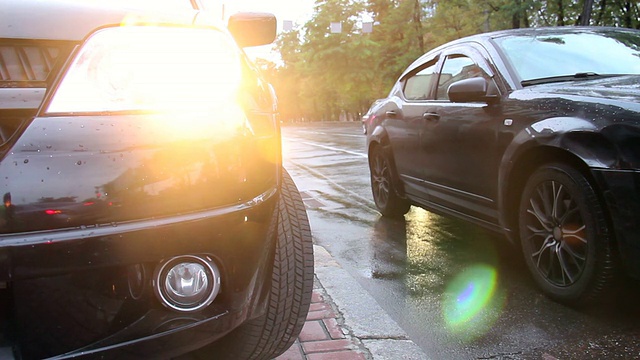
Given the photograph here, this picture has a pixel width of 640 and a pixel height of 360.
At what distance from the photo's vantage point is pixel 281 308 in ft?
6.66

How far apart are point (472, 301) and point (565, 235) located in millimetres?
631

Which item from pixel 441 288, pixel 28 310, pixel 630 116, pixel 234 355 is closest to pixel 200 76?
pixel 28 310

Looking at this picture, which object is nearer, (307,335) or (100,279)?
(100,279)

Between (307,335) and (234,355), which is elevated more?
(234,355)

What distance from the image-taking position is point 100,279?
1.52 m

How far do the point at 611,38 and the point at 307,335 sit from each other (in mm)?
3154

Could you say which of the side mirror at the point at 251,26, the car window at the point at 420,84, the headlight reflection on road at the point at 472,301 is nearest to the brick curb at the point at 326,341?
the headlight reflection on road at the point at 472,301

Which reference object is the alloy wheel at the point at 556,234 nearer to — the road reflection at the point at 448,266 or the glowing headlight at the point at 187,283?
the road reflection at the point at 448,266

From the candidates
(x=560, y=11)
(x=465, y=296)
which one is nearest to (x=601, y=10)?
(x=560, y=11)

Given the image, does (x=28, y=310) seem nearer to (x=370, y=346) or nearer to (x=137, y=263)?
(x=137, y=263)

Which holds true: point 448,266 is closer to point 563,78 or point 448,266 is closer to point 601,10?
point 563,78

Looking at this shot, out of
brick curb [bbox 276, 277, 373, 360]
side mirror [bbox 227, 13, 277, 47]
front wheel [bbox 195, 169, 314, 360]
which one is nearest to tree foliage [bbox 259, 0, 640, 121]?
side mirror [bbox 227, 13, 277, 47]

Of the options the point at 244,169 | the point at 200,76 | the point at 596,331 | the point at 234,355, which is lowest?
the point at 596,331

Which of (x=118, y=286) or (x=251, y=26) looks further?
(x=251, y=26)
